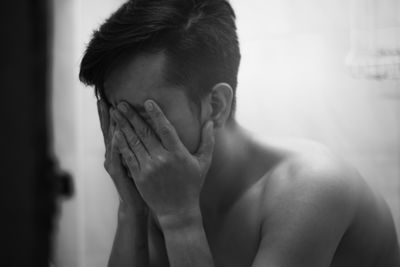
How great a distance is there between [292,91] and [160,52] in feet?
2.49

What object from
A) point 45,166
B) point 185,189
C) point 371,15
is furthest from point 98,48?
point 371,15

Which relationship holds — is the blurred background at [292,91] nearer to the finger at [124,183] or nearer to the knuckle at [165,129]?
the finger at [124,183]

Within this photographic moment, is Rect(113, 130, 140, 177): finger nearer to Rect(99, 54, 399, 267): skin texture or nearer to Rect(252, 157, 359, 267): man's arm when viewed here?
Rect(99, 54, 399, 267): skin texture

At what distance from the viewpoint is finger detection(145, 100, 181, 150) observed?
0.86m

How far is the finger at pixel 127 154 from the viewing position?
89cm

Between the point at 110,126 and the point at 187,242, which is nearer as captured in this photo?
the point at 187,242

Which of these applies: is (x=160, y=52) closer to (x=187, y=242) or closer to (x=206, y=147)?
(x=206, y=147)

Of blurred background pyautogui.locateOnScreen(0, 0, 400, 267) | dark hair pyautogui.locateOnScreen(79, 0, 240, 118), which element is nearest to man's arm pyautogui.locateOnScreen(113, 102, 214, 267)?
dark hair pyautogui.locateOnScreen(79, 0, 240, 118)

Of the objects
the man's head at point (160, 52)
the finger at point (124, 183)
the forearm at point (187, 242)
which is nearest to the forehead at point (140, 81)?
the man's head at point (160, 52)

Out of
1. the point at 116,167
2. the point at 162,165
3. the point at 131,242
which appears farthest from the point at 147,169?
the point at 131,242

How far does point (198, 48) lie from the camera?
93 cm

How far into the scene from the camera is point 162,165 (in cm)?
86

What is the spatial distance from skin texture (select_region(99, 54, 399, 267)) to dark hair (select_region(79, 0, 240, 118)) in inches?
1.0

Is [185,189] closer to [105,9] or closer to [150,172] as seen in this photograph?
[150,172]
